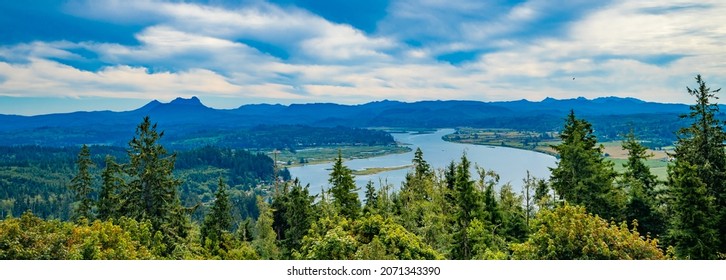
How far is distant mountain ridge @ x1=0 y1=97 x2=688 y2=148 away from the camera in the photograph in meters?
73.4

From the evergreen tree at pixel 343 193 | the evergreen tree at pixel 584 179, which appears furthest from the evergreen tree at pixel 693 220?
the evergreen tree at pixel 343 193

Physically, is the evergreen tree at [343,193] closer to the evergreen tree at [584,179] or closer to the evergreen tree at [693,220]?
the evergreen tree at [584,179]

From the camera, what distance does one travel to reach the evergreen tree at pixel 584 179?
14141mm

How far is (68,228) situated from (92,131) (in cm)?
8819

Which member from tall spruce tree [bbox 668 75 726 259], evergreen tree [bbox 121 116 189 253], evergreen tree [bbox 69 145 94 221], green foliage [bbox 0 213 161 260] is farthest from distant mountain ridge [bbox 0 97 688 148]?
tall spruce tree [bbox 668 75 726 259]

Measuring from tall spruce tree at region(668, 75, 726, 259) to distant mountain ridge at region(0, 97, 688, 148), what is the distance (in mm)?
37529

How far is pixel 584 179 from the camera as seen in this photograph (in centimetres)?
1434

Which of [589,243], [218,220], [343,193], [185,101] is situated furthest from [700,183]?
[185,101]

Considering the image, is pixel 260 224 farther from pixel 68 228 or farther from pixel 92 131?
pixel 92 131

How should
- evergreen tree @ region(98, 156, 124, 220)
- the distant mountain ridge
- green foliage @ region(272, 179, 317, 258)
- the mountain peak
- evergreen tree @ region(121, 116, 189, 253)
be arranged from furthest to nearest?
the mountain peak
the distant mountain ridge
green foliage @ region(272, 179, 317, 258)
evergreen tree @ region(98, 156, 124, 220)
evergreen tree @ region(121, 116, 189, 253)

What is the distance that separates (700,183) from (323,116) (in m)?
183

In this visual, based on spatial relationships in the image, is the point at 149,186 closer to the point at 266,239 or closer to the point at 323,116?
the point at 266,239

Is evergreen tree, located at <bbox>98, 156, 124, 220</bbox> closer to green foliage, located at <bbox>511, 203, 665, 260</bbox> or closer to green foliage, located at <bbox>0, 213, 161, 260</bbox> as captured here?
green foliage, located at <bbox>0, 213, 161, 260</bbox>
